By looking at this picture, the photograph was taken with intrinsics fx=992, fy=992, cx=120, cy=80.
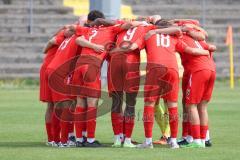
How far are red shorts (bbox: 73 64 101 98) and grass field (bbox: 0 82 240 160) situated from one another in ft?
2.98

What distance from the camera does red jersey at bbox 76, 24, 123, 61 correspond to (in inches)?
583

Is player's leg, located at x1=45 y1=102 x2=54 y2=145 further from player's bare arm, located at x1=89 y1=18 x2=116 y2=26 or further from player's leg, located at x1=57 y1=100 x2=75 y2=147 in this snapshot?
player's bare arm, located at x1=89 y1=18 x2=116 y2=26

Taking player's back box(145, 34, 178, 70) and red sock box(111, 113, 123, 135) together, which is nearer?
player's back box(145, 34, 178, 70)

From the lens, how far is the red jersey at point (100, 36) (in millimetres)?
14820

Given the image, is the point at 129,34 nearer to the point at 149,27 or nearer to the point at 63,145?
the point at 149,27

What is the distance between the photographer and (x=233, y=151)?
13727 millimetres

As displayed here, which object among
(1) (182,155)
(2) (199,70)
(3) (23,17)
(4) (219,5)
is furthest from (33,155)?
(4) (219,5)

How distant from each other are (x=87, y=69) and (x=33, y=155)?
2.03 meters

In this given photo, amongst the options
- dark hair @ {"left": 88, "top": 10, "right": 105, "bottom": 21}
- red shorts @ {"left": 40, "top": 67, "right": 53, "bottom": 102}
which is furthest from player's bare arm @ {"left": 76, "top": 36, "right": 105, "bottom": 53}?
red shorts @ {"left": 40, "top": 67, "right": 53, "bottom": 102}

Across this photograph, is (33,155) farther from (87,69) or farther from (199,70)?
(199,70)

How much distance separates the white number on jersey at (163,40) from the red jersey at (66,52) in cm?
130

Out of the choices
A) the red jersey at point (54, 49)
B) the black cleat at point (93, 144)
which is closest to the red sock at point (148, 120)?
the black cleat at point (93, 144)

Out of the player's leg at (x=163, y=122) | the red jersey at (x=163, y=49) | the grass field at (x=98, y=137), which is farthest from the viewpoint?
the player's leg at (x=163, y=122)

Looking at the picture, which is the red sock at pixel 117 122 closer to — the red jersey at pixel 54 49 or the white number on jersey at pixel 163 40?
the white number on jersey at pixel 163 40
